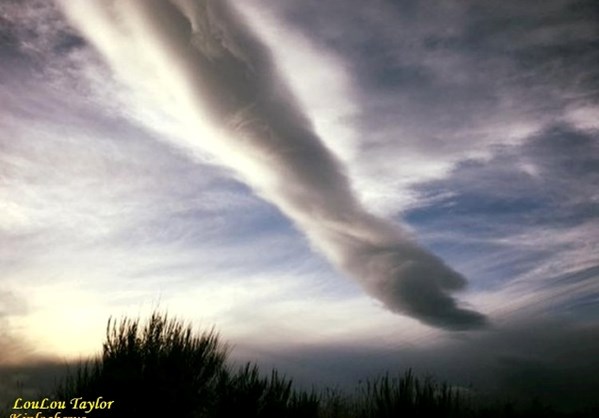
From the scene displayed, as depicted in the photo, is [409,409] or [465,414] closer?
[409,409]

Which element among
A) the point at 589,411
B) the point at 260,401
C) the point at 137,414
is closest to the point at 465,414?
the point at 260,401

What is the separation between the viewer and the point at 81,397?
12.5 m

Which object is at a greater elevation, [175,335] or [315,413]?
[175,335]

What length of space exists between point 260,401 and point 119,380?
13.5 feet

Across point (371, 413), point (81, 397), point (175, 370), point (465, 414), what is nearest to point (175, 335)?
point (175, 370)

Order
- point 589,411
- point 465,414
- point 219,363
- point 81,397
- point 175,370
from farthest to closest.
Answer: point 589,411 < point 465,414 < point 219,363 < point 175,370 < point 81,397

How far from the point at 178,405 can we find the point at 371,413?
513 cm

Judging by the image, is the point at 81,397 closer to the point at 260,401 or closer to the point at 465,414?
the point at 260,401

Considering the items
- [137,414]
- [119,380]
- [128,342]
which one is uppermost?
[128,342]

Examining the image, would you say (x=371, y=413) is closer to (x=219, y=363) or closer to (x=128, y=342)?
(x=219, y=363)

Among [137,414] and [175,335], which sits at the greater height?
[175,335]

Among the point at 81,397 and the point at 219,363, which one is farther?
the point at 219,363

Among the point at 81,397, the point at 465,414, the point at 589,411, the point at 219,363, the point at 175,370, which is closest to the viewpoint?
the point at 81,397

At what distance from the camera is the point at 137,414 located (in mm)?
12461
